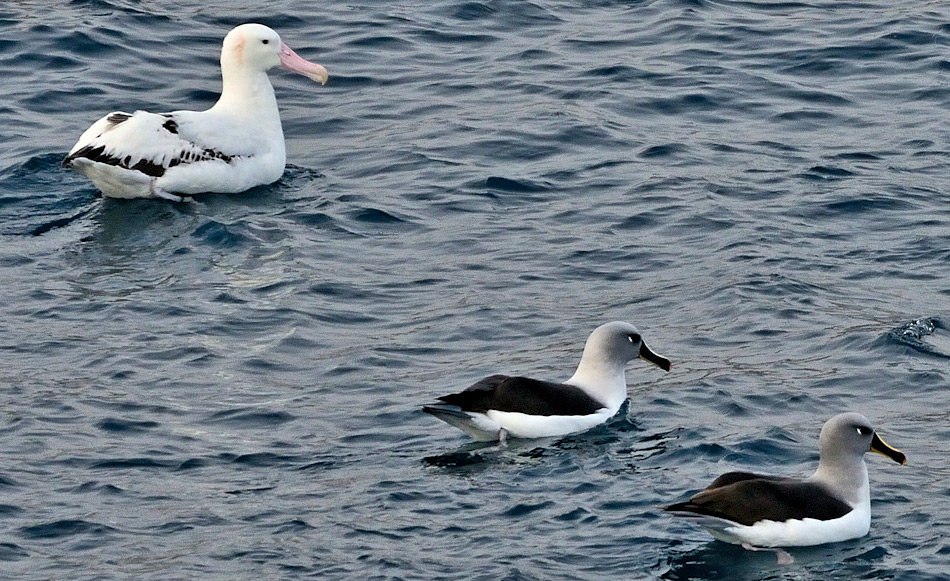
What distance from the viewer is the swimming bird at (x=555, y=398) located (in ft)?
38.9

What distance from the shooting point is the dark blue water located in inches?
420

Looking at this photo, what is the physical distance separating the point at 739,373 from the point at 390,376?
2.55 metres

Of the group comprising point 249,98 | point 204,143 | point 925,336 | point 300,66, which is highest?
point 300,66

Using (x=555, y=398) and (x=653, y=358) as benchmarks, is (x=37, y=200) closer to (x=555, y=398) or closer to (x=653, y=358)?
(x=555, y=398)

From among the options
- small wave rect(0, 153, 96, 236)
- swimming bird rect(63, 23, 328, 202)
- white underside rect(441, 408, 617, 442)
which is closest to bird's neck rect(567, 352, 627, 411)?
white underside rect(441, 408, 617, 442)

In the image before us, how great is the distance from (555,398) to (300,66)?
7.13 m

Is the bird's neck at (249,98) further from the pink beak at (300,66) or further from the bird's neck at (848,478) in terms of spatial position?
the bird's neck at (848,478)

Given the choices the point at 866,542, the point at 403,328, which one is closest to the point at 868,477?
the point at 866,542

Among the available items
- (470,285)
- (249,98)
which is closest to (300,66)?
(249,98)

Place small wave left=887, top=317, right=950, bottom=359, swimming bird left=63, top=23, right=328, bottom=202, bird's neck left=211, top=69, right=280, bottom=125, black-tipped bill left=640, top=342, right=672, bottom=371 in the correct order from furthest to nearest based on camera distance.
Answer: bird's neck left=211, top=69, right=280, bottom=125 → swimming bird left=63, top=23, right=328, bottom=202 → small wave left=887, top=317, right=950, bottom=359 → black-tipped bill left=640, top=342, right=672, bottom=371

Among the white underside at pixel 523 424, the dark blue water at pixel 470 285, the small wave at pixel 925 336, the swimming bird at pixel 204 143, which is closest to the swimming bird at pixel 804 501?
the dark blue water at pixel 470 285

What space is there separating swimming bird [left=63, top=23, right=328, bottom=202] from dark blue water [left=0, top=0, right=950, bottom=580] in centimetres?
25

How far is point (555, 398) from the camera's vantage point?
1226 centimetres

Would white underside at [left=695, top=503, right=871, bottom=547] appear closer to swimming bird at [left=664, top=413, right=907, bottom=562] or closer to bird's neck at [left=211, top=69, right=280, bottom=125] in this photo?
swimming bird at [left=664, top=413, right=907, bottom=562]
